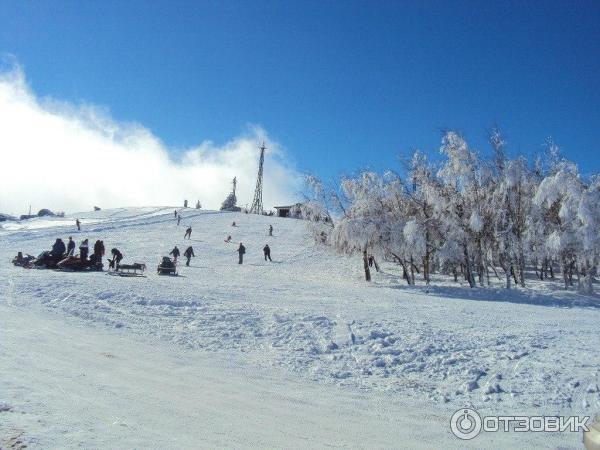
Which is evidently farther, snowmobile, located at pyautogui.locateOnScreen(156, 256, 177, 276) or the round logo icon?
snowmobile, located at pyautogui.locateOnScreen(156, 256, 177, 276)

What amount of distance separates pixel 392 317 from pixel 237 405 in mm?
7353

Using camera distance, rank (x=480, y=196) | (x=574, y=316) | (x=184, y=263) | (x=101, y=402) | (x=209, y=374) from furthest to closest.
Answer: (x=184, y=263)
(x=480, y=196)
(x=574, y=316)
(x=209, y=374)
(x=101, y=402)

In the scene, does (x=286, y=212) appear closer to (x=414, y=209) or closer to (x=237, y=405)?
(x=414, y=209)

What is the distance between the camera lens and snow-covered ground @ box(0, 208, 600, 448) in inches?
241

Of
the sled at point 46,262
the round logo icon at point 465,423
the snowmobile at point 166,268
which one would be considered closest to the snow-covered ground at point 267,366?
the round logo icon at point 465,423

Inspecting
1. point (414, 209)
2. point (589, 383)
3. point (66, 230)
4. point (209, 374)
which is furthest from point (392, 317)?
point (66, 230)

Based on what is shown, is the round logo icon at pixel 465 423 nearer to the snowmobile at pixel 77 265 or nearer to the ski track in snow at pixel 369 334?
the ski track in snow at pixel 369 334

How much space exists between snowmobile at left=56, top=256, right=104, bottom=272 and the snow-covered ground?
2.99 m

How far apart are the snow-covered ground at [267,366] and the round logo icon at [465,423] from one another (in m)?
0.17

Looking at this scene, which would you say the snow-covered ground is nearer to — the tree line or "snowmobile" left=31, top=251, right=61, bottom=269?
"snowmobile" left=31, top=251, right=61, bottom=269

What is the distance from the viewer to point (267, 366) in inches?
380

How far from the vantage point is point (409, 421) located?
23.5ft

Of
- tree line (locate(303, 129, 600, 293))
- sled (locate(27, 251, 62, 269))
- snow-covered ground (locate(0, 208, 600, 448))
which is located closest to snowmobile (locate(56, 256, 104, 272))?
sled (locate(27, 251, 62, 269))

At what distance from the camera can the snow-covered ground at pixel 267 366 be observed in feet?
20.1
